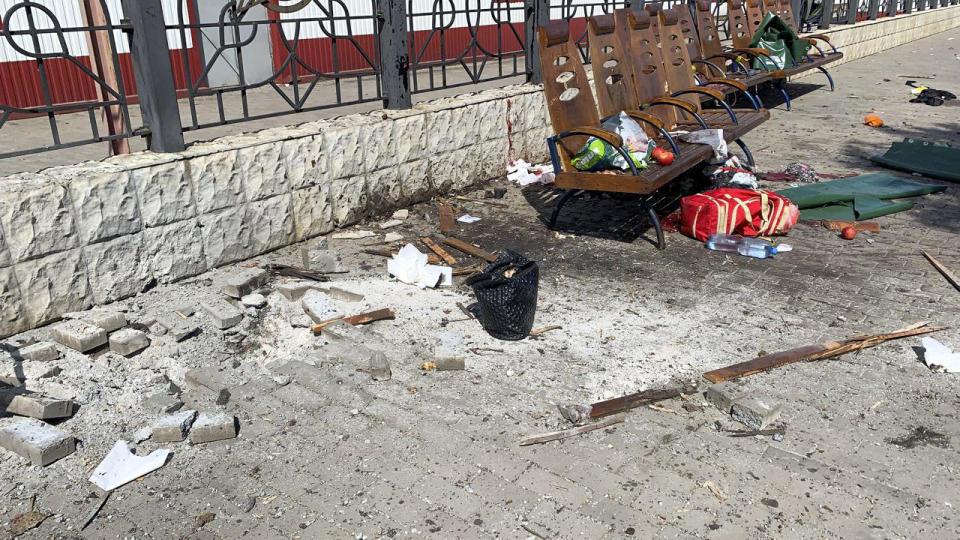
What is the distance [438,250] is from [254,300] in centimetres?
148

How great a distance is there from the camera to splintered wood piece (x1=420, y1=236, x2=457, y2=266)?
17.6 ft

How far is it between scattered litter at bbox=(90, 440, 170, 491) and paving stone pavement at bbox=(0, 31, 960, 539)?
53 millimetres

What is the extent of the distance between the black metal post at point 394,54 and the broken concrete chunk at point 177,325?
2.85 meters

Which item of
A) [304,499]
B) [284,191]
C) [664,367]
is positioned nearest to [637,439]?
[664,367]

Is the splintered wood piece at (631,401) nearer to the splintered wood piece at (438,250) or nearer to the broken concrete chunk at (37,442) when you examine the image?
the splintered wood piece at (438,250)

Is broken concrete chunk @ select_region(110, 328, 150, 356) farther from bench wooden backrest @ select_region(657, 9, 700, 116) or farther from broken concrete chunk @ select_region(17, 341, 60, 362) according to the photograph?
bench wooden backrest @ select_region(657, 9, 700, 116)

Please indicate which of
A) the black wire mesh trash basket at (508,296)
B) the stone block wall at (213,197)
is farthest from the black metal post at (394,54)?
the black wire mesh trash basket at (508,296)

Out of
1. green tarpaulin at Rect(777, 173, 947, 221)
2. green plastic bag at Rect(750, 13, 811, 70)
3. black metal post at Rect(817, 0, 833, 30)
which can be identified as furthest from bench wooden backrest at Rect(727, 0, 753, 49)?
black metal post at Rect(817, 0, 833, 30)

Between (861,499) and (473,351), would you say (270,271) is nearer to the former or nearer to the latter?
(473,351)

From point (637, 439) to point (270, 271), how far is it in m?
2.90

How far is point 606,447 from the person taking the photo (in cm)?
325

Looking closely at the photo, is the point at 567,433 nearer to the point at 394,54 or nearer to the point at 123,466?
the point at 123,466

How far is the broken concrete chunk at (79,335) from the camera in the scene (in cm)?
392

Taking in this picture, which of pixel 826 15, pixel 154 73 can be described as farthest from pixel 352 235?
pixel 826 15
